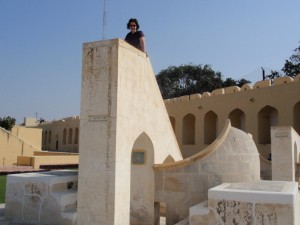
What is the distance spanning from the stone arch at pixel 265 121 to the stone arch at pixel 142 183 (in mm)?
11774

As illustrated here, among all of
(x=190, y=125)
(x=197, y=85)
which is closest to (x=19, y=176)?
(x=190, y=125)

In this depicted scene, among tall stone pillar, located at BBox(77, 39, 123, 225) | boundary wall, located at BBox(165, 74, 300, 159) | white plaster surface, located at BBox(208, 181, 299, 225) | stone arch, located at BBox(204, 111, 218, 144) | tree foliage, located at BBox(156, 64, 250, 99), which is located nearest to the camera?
white plaster surface, located at BBox(208, 181, 299, 225)

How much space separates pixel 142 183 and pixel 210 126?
14599 millimetres

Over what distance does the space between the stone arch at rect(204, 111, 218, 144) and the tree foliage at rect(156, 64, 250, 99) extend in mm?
12597

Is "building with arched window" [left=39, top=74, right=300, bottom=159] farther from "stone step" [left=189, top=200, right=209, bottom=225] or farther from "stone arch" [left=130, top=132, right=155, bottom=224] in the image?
"stone step" [left=189, top=200, right=209, bottom=225]

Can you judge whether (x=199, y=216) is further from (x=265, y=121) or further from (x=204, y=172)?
(x=265, y=121)

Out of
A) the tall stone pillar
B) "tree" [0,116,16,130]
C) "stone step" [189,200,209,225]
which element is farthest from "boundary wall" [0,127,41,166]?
"stone step" [189,200,209,225]

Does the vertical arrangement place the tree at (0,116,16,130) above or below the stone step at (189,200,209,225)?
above

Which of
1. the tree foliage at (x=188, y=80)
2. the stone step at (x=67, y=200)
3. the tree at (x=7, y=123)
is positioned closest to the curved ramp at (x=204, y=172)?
the stone step at (x=67, y=200)

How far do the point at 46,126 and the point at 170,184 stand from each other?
3648 centimetres

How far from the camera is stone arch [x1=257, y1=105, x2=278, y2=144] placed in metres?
16.1

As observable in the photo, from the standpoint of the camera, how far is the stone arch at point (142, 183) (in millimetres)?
5434

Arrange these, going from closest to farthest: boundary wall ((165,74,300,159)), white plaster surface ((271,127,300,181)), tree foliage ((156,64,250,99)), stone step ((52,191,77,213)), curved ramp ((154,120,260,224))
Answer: stone step ((52,191,77,213)), curved ramp ((154,120,260,224)), white plaster surface ((271,127,300,181)), boundary wall ((165,74,300,159)), tree foliage ((156,64,250,99))

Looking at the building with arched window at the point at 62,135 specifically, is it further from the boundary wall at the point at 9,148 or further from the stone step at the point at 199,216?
the stone step at the point at 199,216
